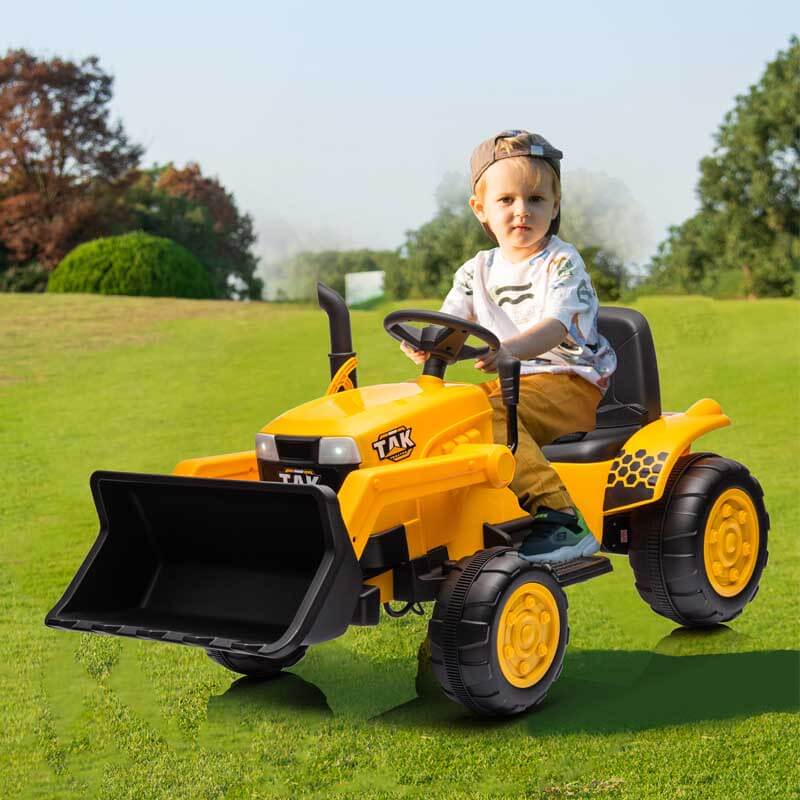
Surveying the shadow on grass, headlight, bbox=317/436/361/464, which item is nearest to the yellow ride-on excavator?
headlight, bbox=317/436/361/464

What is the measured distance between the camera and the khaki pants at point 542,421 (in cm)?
396

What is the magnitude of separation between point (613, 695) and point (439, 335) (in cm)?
131

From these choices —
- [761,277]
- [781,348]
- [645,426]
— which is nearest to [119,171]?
[761,277]

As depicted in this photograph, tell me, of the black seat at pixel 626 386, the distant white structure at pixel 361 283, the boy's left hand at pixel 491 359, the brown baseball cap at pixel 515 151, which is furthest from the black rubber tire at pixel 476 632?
the distant white structure at pixel 361 283

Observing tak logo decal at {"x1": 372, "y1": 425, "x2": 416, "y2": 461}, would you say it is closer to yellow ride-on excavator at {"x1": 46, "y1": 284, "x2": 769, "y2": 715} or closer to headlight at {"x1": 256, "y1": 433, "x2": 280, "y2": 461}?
yellow ride-on excavator at {"x1": 46, "y1": 284, "x2": 769, "y2": 715}

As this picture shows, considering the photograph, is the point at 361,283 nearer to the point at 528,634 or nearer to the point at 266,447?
the point at 266,447

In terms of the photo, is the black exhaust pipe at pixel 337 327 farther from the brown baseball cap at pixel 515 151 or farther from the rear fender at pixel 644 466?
the rear fender at pixel 644 466

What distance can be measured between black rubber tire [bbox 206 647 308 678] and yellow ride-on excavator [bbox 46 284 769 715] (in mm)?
10

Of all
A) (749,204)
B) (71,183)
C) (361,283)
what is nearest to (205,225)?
(71,183)

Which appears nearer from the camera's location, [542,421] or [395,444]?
[395,444]

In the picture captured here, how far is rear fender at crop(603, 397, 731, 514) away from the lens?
443 cm

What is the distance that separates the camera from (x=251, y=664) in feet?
13.7

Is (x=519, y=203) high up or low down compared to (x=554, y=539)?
up

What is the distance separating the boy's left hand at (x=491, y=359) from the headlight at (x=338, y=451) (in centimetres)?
56
